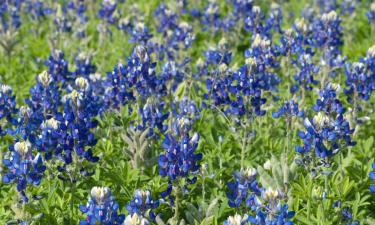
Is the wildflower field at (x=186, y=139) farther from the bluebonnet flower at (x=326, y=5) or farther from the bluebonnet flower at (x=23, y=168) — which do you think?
the bluebonnet flower at (x=326, y=5)

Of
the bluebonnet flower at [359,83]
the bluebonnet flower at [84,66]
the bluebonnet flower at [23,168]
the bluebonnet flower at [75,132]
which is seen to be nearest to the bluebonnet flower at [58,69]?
the bluebonnet flower at [84,66]

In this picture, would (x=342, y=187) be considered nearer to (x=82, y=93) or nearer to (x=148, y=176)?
(x=148, y=176)

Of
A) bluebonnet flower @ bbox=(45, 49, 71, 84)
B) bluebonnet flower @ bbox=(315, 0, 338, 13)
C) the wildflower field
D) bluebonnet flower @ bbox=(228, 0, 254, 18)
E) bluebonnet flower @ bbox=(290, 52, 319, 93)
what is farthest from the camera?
bluebonnet flower @ bbox=(315, 0, 338, 13)

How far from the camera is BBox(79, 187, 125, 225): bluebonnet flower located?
4.31 m

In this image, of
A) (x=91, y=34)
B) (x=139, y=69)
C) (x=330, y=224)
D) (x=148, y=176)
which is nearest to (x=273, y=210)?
(x=330, y=224)

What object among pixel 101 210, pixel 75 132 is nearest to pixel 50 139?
pixel 75 132

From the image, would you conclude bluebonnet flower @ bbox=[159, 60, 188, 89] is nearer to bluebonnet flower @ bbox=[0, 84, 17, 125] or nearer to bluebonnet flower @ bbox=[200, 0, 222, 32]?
bluebonnet flower @ bbox=[0, 84, 17, 125]

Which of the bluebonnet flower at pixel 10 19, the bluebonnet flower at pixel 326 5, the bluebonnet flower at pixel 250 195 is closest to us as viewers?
the bluebonnet flower at pixel 250 195

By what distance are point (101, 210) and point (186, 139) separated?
34.8 inches

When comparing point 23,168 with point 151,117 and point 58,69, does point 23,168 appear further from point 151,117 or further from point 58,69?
point 58,69

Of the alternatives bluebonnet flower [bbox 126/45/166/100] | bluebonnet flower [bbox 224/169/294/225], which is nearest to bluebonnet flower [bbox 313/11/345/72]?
bluebonnet flower [bbox 126/45/166/100]

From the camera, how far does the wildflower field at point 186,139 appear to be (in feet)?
16.3

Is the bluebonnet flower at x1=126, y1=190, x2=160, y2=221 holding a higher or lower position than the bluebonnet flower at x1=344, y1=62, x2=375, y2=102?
lower

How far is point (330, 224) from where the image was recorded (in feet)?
16.3
